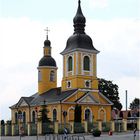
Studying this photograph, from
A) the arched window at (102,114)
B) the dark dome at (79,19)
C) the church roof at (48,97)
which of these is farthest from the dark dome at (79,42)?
the arched window at (102,114)

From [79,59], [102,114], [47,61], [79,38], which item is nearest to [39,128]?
[102,114]

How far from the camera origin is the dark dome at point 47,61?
7500 cm

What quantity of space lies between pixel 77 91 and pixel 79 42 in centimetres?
725

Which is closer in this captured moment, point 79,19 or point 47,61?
point 79,19

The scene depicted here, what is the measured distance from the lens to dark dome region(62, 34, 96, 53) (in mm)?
65812

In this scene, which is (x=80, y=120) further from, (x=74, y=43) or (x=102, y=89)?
(x=102, y=89)

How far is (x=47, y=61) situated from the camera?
75125 mm

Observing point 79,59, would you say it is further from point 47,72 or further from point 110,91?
point 110,91

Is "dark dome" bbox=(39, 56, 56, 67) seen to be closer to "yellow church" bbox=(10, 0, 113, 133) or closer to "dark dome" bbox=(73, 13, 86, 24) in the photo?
"yellow church" bbox=(10, 0, 113, 133)

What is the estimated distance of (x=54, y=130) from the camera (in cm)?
5338

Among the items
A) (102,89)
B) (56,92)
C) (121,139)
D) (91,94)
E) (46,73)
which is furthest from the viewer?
(102,89)

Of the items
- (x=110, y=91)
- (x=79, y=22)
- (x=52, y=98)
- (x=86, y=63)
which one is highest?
(x=79, y=22)

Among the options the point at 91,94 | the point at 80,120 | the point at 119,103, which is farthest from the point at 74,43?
the point at 119,103

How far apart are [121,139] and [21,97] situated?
37750 mm
